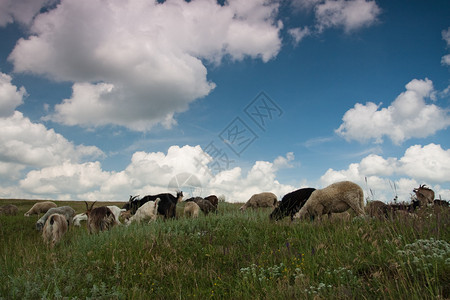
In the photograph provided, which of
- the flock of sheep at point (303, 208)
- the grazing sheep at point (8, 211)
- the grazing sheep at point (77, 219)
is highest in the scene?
the flock of sheep at point (303, 208)

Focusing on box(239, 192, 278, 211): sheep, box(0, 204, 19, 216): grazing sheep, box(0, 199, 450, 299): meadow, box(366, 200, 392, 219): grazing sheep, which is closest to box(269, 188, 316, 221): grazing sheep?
box(366, 200, 392, 219): grazing sheep

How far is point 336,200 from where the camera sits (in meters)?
11.4

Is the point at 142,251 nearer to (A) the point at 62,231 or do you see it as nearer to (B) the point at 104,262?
(B) the point at 104,262

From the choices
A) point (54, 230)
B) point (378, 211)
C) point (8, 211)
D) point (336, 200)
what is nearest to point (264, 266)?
point (378, 211)

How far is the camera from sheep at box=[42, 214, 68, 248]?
Answer: 12369mm

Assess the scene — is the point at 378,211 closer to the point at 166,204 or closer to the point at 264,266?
the point at 264,266

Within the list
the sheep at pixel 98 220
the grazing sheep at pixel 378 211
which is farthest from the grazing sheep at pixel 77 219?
the grazing sheep at pixel 378 211

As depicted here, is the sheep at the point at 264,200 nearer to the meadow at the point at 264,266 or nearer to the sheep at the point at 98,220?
the sheep at the point at 98,220

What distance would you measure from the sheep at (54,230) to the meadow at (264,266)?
4387 millimetres

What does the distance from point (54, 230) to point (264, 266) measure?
10702mm

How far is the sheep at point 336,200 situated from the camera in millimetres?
11086

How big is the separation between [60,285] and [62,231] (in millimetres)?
8165

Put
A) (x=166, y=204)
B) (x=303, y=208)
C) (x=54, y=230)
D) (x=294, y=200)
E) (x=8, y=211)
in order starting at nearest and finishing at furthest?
1. (x=303, y=208)
2. (x=54, y=230)
3. (x=294, y=200)
4. (x=166, y=204)
5. (x=8, y=211)

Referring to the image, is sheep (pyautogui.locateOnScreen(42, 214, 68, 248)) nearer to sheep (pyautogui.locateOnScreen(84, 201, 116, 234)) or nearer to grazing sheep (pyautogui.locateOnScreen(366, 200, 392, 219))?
sheep (pyautogui.locateOnScreen(84, 201, 116, 234))
